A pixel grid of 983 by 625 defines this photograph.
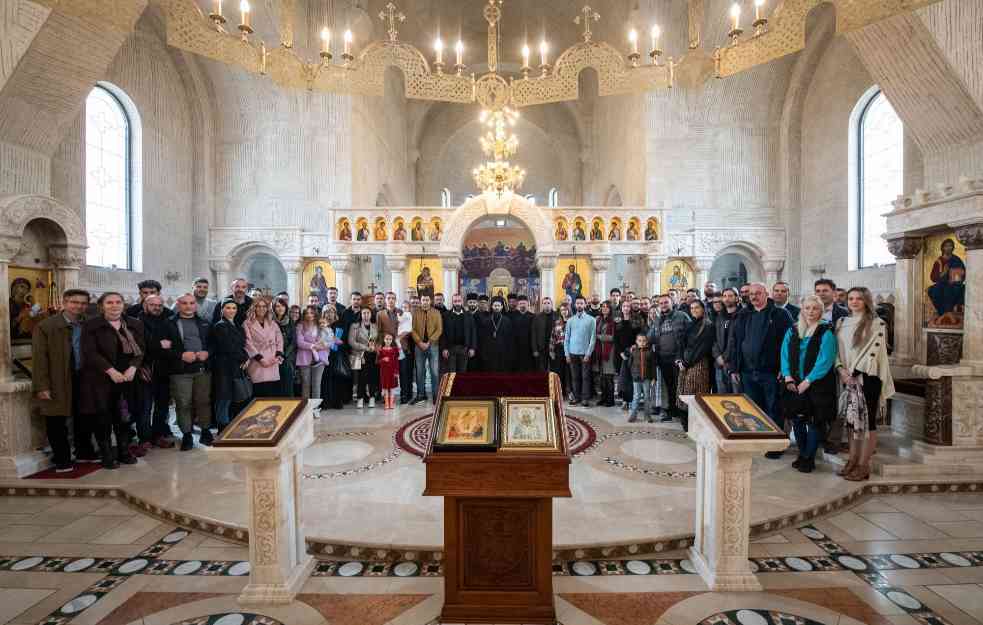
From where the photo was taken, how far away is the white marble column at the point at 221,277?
40.6ft

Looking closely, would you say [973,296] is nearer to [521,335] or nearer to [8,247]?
[521,335]

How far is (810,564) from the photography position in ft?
9.99

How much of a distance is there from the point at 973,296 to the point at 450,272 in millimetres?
9638

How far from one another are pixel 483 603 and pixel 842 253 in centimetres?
1176

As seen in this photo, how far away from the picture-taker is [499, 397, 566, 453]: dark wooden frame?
2.28 meters

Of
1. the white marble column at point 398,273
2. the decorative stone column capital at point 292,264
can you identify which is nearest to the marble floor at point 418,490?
the white marble column at point 398,273

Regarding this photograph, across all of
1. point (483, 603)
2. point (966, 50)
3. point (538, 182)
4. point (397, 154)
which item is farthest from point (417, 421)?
point (538, 182)

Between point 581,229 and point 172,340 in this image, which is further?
point 581,229

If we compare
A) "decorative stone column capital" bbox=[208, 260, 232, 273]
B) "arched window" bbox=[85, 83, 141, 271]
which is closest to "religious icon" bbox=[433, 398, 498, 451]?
"arched window" bbox=[85, 83, 141, 271]

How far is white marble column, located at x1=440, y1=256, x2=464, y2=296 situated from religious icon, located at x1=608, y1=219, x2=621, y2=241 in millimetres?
4102

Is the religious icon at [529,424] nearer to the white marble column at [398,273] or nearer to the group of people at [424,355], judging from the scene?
the group of people at [424,355]

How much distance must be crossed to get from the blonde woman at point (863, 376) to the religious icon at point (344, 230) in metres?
11.1

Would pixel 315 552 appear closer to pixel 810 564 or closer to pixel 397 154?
pixel 810 564

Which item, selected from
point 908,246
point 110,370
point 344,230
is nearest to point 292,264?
point 344,230
